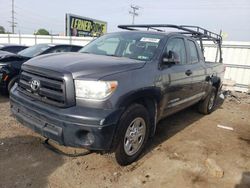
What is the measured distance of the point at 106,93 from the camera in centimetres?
297

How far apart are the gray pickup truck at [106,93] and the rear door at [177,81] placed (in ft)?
0.05

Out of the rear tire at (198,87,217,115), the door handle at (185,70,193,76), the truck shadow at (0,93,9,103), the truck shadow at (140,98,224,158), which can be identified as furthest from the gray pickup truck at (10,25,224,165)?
the truck shadow at (0,93,9,103)

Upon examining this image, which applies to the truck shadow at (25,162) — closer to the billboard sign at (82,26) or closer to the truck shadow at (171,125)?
the truck shadow at (171,125)

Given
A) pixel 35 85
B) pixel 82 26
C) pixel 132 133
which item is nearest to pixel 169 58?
pixel 132 133

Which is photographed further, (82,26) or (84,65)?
(82,26)

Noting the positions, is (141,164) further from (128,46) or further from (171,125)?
(171,125)

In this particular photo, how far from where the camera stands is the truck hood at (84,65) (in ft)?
9.89

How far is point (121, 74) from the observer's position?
3.16 meters

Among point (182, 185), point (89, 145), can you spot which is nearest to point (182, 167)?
point (182, 185)

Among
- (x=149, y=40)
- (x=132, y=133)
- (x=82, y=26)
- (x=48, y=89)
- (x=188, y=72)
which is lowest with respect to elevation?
(x=132, y=133)

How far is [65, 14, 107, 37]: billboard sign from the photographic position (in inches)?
1001

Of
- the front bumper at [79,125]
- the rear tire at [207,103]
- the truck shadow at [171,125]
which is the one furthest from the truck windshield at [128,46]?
the rear tire at [207,103]

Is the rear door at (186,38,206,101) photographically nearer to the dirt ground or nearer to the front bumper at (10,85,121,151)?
the dirt ground

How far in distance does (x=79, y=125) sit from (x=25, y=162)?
1.19 metres
